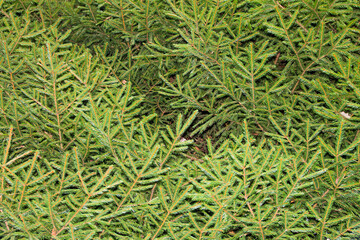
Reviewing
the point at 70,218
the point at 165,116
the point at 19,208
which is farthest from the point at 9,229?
the point at 165,116

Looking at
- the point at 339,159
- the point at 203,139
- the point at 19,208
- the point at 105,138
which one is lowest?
the point at 203,139

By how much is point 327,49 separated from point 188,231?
141 centimetres

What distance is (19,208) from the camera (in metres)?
1.37

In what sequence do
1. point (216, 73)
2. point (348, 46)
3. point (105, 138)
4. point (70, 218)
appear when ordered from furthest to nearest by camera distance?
point (216, 73), point (348, 46), point (105, 138), point (70, 218)

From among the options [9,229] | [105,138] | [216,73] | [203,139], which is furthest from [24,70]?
[203,139]

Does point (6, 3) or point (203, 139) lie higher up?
point (6, 3)

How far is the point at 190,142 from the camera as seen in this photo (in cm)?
151

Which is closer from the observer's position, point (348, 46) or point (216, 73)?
point (348, 46)

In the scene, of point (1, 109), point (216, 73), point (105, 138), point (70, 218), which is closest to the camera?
point (70, 218)

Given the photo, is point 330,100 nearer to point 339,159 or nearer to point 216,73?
point 339,159

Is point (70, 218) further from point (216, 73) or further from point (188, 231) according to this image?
point (216, 73)

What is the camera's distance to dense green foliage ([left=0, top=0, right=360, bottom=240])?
142 cm

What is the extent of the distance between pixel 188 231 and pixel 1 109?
4.06 feet

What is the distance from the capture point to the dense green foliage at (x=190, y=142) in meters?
1.42
